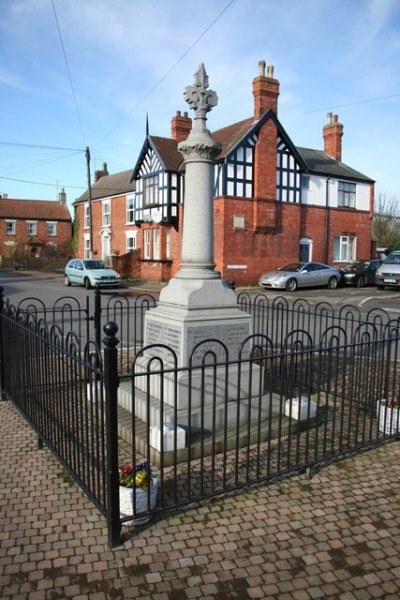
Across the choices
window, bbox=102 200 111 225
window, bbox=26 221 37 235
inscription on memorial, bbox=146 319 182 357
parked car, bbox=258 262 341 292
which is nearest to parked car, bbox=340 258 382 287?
parked car, bbox=258 262 341 292

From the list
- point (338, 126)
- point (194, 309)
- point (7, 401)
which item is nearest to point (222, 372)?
point (194, 309)

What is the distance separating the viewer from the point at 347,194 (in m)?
29.1

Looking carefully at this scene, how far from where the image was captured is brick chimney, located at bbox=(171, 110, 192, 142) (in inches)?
1097

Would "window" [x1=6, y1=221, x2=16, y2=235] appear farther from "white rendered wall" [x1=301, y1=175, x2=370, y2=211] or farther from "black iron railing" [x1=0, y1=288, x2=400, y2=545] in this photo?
"black iron railing" [x1=0, y1=288, x2=400, y2=545]

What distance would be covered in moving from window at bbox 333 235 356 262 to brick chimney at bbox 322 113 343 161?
19.8ft

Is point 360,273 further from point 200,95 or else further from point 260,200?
point 200,95

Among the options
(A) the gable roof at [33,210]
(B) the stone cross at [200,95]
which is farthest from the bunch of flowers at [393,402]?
(A) the gable roof at [33,210]

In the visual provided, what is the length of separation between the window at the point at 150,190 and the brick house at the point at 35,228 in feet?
82.7

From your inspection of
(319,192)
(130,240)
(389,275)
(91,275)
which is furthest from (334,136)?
(91,275)

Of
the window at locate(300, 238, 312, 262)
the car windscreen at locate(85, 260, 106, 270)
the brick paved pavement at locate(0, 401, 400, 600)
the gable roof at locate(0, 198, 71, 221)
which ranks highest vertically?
the gable roof at locate(0, 198, 71, 221)

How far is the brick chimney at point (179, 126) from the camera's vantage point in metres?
27.9

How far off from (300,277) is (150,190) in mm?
10761

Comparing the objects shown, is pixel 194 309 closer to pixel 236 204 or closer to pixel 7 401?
pixel 7 401

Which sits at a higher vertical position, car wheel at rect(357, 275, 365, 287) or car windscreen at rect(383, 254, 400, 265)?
car windscreen at rect(383, 254, 400, 265)
